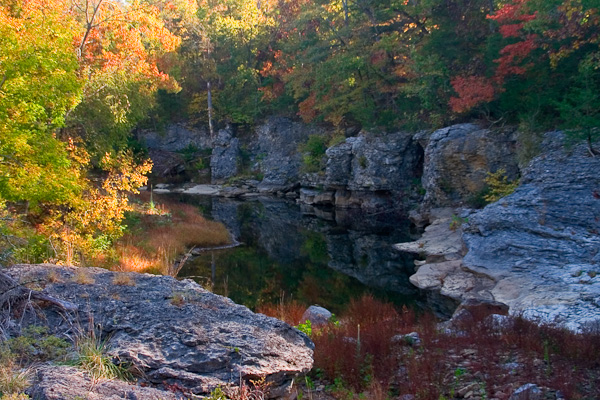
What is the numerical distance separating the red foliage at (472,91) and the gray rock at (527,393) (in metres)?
17.2

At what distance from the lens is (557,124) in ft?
61.9

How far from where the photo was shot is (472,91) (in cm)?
2066

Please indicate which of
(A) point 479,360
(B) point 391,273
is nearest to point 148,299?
(A) point 479,360

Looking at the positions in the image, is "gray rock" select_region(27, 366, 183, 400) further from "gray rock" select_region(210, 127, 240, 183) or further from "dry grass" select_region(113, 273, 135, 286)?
"gray rock" select_region(210, 127, 240, 183)

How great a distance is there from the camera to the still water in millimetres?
14820

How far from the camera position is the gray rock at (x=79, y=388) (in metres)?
4.15

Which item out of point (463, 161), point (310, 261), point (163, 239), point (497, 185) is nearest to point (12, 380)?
point (163, 239)

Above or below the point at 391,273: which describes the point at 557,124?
above

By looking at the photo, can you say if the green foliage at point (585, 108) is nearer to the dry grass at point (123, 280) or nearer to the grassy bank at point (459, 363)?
the grassy bank at point (459, 363)

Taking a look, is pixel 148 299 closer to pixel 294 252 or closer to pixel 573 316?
pixel 573 316

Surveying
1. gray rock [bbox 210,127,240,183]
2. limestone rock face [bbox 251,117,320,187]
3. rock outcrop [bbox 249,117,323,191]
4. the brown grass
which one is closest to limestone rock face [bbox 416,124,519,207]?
rock outcrop [bbox 249,117,323,191]

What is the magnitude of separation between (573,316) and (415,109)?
22292 millimetres

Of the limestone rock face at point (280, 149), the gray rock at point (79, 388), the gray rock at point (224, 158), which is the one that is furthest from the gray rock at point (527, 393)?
the gray rock at point (224, 158)

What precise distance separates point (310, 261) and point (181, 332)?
13875mm
